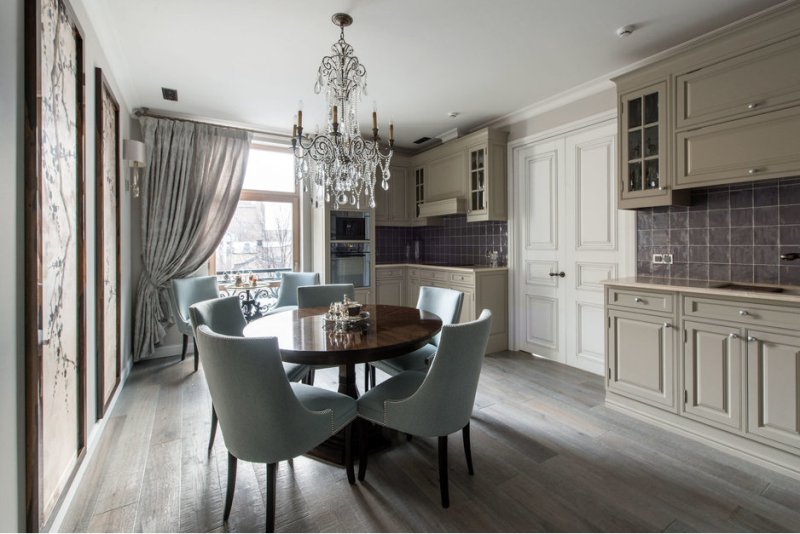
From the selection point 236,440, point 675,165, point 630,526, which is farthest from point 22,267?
point 675,165

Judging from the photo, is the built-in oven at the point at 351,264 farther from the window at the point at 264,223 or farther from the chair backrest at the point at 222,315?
the chair backrest at the point at 222,315

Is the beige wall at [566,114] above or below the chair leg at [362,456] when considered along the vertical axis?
above

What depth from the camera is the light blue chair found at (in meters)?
2.40

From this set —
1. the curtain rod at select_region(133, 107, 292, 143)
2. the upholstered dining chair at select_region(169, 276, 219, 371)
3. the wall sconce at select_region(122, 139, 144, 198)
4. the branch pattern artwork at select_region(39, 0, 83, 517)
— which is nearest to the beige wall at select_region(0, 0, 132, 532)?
the branch pattern artwork at select_region(39, 0, 83, 517)

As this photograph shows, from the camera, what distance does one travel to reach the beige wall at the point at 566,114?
3.21 meters

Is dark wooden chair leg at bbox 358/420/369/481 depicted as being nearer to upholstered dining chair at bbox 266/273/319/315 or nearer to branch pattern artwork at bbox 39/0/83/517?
branch pattern artwork at bbox 39/0/83/517

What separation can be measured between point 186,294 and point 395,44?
2.92 m

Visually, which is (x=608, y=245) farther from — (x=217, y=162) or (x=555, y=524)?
(x=217, y=162)

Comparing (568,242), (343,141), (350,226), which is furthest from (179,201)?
(568,242)

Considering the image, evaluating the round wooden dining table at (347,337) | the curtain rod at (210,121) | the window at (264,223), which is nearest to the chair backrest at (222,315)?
the round wooden dining table at (347,337)

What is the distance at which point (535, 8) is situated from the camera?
2.27 metres

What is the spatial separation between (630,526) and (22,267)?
2.49 m

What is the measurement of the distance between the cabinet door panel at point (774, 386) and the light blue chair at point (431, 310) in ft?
5.33

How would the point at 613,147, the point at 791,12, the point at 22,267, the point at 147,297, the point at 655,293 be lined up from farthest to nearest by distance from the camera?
1. the point at 147,297
2. the point at 613,147
3. the point at 655,293
4. the point at 791,12
5. the point at 22,267
